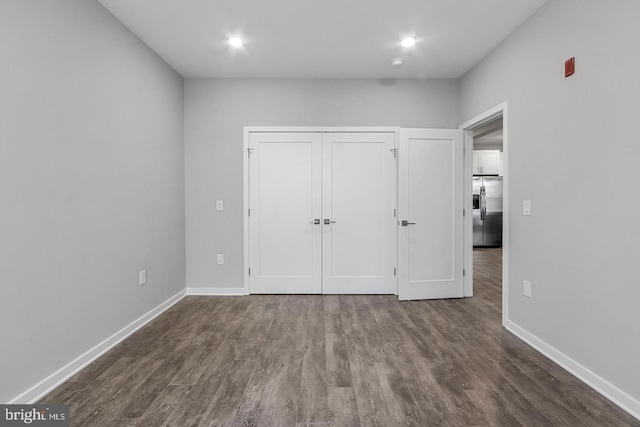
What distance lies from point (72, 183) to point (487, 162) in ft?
26.7

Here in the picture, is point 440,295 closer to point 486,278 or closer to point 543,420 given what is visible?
point 486,278

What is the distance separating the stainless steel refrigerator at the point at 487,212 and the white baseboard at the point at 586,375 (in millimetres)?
5329

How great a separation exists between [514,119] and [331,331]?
2.48m

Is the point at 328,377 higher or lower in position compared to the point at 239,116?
lower

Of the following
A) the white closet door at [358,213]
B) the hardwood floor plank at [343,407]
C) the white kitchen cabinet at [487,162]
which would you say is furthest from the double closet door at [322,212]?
the white kitchen cabinet at [487,162]

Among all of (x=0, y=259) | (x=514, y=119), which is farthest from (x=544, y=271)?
(x=0, y=259)

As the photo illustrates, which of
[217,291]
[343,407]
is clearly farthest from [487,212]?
[343,407]

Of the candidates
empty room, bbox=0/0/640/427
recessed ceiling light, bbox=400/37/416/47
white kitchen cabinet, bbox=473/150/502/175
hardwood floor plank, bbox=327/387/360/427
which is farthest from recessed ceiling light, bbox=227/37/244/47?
white kitchen cabinet, bbox=473/150/502/175

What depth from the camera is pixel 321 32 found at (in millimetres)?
2707

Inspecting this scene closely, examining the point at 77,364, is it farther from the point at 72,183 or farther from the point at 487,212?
the point at 487,212

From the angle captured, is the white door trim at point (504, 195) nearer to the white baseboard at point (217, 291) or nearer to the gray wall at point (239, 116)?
the gray wall at point (239, 116)

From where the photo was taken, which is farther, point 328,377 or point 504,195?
point 504,195

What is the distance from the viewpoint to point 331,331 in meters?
2.67

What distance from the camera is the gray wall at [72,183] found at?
1638mm
